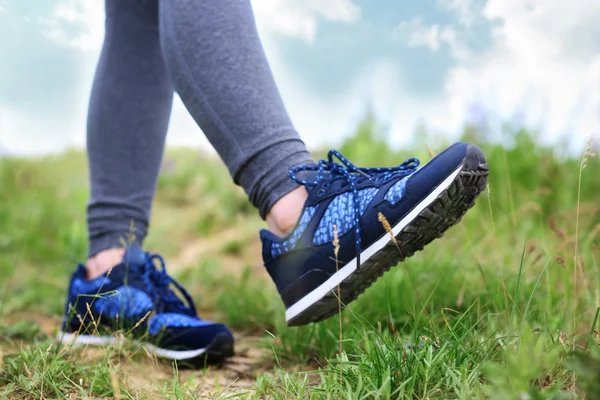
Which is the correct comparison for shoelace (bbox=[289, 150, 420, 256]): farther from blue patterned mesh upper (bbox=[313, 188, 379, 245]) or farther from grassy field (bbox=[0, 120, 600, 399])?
grassy field (bbox=[0, 120, 600, 399])

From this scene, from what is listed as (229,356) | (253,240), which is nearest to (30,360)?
(229,356)

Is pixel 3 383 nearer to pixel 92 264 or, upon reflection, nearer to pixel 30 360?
pixel 30 360

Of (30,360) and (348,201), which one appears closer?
(30,360)

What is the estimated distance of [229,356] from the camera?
1.32 metres

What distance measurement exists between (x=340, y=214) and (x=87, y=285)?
2.43 feet

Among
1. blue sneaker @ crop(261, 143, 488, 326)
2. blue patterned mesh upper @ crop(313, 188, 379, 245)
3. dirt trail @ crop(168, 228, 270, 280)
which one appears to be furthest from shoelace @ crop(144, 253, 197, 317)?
dirt trail @ crop(168, 228, 270, 280)

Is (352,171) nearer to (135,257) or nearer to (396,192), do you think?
(396,192)

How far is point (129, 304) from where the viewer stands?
135 cm

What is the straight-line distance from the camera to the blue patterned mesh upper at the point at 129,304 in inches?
53.1

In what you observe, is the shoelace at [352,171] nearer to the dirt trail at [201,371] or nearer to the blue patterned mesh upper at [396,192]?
the blue patterned mesh upper at [396,192]

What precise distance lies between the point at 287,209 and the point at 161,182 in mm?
4086

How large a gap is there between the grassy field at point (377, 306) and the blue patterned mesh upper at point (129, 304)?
115 mm

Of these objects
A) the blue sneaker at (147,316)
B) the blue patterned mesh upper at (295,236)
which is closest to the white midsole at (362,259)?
the blue patterned mesh upper at (295,236)

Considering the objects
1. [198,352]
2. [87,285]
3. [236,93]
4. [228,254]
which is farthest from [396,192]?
[228,254]
